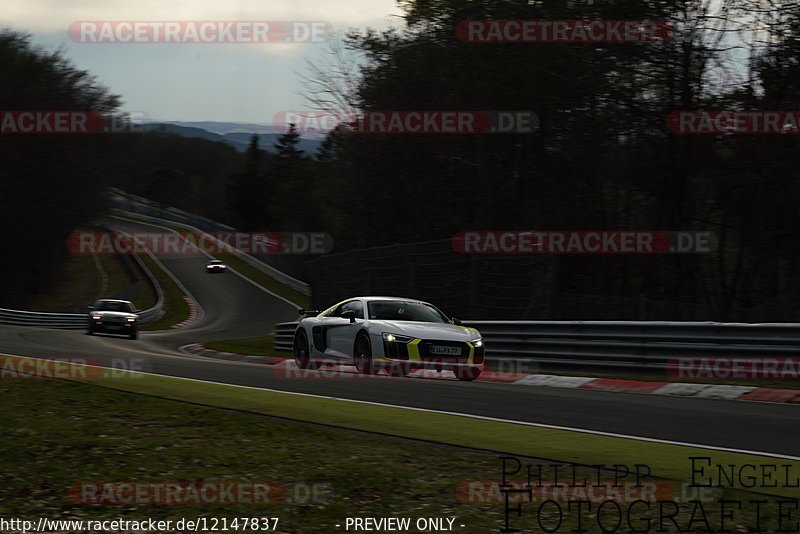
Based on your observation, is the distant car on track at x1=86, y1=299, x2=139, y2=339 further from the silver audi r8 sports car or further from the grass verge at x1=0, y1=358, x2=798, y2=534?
the grass verge at x1=0, y1=358, x2=798, y2=534

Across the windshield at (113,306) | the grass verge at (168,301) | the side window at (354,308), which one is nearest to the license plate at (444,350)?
the side window at (354,308)

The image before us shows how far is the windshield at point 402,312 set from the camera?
15.4 meters

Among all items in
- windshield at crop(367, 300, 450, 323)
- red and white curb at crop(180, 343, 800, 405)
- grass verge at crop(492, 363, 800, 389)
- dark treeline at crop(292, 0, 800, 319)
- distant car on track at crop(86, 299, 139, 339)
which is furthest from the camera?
distant car on track at crop(86, 299, 139, 339)

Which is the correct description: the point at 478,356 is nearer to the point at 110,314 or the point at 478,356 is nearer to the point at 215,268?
the point at 110,314

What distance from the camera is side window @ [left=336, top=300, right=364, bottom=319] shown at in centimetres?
1563

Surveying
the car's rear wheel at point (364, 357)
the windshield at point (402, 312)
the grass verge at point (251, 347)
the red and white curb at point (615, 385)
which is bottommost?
the grass verge at point (251, 347)

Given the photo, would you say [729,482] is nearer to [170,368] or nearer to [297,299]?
[170,368]

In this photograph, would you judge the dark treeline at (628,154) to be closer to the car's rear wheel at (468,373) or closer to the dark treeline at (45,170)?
the car's rear wheel at (468,373)

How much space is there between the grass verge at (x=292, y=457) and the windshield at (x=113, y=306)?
77.3 ft

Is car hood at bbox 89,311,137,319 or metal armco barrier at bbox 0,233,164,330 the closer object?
car hood at bbox 89,311,137,319

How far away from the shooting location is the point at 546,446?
7.90m

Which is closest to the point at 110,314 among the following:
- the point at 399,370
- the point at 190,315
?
the point at 190,315

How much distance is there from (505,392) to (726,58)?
10966 millimetres

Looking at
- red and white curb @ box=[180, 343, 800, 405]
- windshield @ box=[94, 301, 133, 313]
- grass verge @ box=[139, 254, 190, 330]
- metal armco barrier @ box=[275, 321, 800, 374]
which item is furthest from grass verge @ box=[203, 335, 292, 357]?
grass verge @ box=[139, 254, 190, 330]
